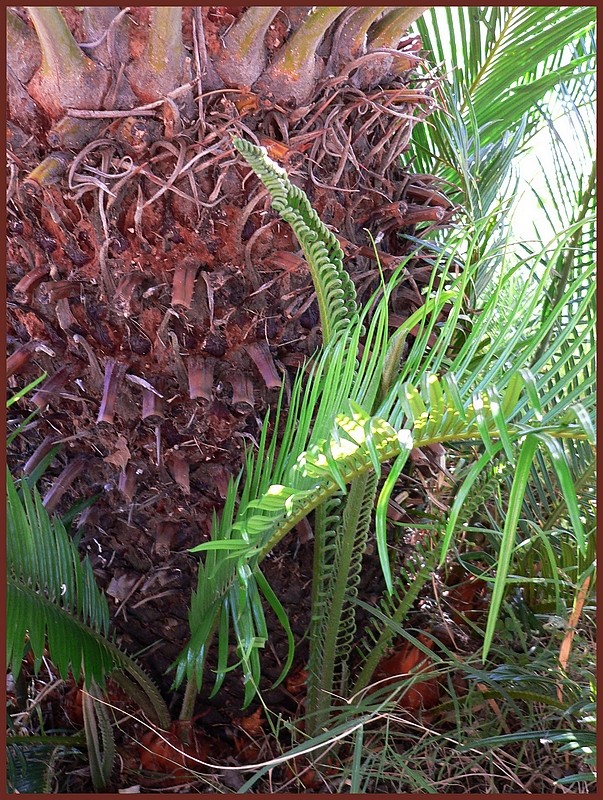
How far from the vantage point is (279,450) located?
0.83 m

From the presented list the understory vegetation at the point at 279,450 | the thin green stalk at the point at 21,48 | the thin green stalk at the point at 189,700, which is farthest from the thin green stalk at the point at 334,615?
the thin green stalk at the point at 21,48

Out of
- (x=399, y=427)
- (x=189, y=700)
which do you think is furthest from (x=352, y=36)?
(x=189, y=700)

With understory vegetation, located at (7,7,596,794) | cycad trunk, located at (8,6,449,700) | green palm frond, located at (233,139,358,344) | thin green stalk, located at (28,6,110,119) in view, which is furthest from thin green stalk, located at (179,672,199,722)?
thin green stalk, located at (28,6,110,119)

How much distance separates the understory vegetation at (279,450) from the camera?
0.68 m

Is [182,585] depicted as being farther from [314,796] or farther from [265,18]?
[265,18]

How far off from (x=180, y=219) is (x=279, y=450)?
288 millimetres

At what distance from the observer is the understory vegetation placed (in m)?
0.68

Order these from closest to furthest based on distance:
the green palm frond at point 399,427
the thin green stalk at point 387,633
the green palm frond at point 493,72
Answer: the green palm frond at point 399,427, the thin green stalk at point 387,633, the green palm frond at point 493,72

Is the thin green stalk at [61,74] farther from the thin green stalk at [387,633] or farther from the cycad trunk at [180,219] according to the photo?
the thin green stalk at [387,633]

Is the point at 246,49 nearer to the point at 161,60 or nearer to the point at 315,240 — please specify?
the point at 161,60

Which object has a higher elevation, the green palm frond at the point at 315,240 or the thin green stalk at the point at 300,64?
the thin green stalk at the point at 300,64

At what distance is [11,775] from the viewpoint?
2.73 feet

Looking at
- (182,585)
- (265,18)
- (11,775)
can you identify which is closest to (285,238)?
(265,18)

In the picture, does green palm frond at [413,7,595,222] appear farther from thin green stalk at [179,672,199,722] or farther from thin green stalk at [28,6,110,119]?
Result: thin green stalk at [179,672,199,722]
